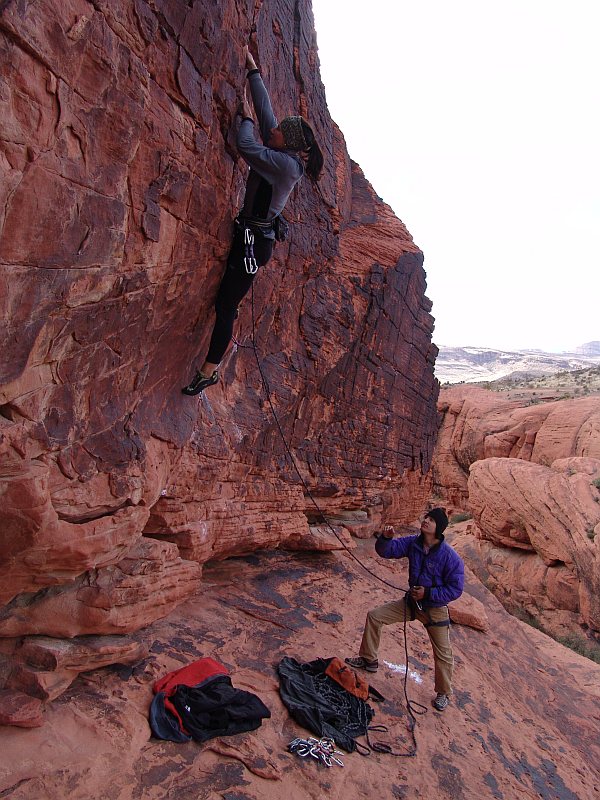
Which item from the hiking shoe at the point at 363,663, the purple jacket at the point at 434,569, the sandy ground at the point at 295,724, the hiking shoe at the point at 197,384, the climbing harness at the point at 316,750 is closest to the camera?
the sandy ground at the point at 295,724

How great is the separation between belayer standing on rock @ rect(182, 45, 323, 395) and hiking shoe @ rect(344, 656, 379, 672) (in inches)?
159

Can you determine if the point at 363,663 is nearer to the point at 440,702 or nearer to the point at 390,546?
the point at 440,702

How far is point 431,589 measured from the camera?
18.9 ft

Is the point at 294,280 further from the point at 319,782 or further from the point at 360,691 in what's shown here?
the point at 319,782

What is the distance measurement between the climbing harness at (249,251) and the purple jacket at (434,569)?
11.7 ft

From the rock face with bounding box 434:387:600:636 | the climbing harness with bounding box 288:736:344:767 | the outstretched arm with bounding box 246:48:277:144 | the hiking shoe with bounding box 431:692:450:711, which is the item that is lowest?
the rock face with bounding box 434:387:600:636

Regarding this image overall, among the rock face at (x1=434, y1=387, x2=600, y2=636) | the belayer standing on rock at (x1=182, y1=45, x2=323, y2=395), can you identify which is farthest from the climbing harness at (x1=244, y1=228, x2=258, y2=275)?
the rock face at (x1=434, y1=387, x2=600, y2=636)

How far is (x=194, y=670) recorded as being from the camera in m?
4.75

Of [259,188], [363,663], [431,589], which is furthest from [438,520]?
[259,188]

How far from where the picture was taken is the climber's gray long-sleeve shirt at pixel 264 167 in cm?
422

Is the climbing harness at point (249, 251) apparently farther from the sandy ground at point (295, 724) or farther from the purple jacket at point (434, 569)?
the sandy ground at point (295, 724)

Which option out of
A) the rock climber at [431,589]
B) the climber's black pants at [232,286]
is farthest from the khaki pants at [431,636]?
the climber's black pants at [232,286]

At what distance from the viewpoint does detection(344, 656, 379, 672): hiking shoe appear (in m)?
6.28

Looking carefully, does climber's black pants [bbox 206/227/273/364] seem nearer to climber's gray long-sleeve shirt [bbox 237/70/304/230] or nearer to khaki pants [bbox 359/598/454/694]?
climber's gray long-sleeve shirt [bbox 237/70/304/230]
